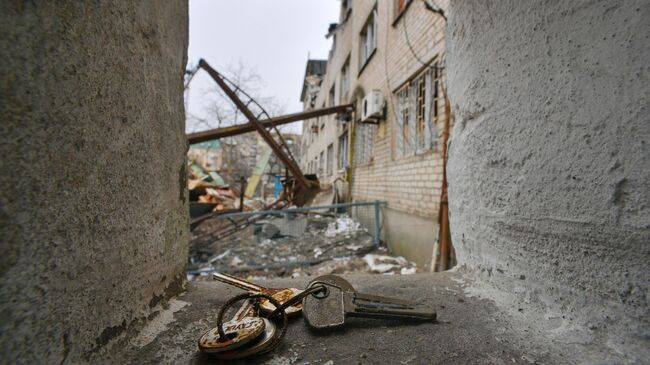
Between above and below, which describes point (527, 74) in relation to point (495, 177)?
above

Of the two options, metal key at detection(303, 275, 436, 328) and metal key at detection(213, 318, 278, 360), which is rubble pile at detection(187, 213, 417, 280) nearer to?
metal key at detection(303, 275, 436, 328)

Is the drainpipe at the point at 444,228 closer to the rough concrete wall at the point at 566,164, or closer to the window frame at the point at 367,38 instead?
the rough concrete wall at the point at 566,164

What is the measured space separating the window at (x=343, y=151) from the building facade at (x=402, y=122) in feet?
3.73

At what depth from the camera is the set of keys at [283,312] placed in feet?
2.55

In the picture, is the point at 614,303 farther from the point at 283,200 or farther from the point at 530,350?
the point at 283,200

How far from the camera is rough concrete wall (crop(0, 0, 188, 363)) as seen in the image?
1.74 feet

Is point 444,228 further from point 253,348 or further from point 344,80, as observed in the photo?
point 344,80

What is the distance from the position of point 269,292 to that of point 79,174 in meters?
0.77

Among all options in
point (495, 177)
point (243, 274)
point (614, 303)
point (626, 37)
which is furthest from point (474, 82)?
point (243, 274)

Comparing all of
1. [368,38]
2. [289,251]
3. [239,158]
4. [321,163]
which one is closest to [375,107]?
[368,38]

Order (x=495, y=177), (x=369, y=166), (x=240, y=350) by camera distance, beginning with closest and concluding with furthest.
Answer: (x=240, y=350) < (x=495, y=177) < (x=369, y=166)

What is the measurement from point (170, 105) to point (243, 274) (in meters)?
3.78

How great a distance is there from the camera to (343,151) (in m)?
9.52

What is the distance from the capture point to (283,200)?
7648mm
